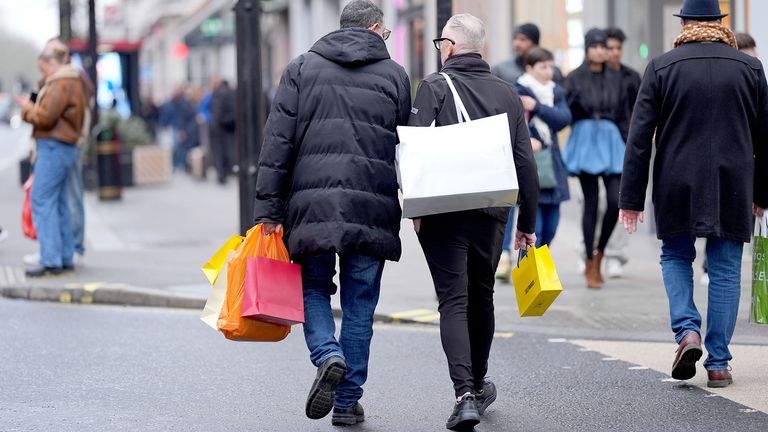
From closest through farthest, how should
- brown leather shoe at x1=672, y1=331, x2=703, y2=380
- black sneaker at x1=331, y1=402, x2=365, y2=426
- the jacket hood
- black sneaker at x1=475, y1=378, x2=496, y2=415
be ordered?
1. the jacket hood
2. black sneaker at x1=331, y1=402, x2=365, y2=426
3. black sneaker at x1=475, y1=378, x2=496, y2=415
4. brown leather shoe at x1=672, y1=331, x2=703, y2=380

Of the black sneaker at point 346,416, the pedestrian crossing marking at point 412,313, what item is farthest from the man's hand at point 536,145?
the black sneaker at point 346,416

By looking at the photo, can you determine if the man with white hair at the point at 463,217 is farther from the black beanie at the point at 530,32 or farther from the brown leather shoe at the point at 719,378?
the black beanie at the point at 530,32

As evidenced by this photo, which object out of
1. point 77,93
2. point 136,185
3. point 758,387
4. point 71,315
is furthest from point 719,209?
point 136,185

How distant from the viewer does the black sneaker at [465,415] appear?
5652 mm

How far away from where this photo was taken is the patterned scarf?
6.50 meters

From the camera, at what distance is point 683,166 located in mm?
6512

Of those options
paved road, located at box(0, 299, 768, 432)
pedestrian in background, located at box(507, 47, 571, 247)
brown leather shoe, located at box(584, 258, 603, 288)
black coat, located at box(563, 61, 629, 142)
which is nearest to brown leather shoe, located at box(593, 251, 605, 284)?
brown leather shoe, located at box(584, 258, 603, 288)

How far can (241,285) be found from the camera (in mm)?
5746

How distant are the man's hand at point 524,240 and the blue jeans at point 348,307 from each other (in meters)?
0.63

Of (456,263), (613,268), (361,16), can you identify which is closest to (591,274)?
(613,268)

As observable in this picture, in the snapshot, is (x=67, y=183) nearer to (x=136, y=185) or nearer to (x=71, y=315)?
(x=71, y=315)

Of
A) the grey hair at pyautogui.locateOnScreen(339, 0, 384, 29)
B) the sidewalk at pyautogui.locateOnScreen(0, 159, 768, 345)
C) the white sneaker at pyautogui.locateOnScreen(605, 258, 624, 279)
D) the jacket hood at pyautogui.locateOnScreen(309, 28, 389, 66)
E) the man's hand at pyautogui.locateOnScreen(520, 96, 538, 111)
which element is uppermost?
the grey hair at pyautogui.locateOnScreen(339, 0, 384, 29)

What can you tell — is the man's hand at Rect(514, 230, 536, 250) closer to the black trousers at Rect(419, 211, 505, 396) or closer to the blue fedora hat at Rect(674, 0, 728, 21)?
the black trousers at Rect(419, 211, 505, 396)

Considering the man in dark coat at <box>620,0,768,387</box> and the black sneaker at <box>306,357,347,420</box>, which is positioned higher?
the man in dark coat at <box>620,0,768,387</box>
